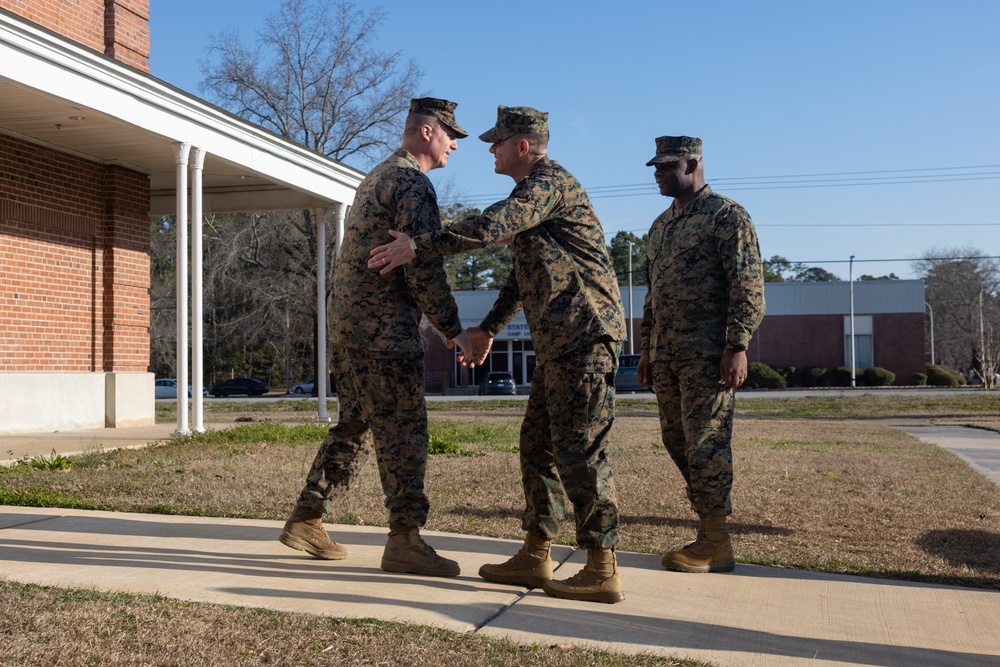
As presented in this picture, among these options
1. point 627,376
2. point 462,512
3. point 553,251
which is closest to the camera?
point 553,251

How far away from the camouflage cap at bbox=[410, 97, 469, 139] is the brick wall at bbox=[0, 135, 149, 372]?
9117 mm

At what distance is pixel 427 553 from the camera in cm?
457

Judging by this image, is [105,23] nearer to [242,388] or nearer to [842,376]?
[242,388]

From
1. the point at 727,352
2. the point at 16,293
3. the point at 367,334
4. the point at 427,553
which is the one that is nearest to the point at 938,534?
the point at 727,352

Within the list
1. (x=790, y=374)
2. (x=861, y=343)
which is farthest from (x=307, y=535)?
(x=861, y=343)

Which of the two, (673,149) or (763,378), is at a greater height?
(673,149)

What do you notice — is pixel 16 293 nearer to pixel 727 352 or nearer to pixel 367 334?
pixel 367 334

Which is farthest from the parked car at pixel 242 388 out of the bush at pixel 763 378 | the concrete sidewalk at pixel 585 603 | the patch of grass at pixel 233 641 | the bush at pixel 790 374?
the patch of grass at pixel 233 641

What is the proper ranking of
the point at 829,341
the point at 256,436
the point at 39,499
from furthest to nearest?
the point at 829,341, the point at 256,436, the point at 39,499

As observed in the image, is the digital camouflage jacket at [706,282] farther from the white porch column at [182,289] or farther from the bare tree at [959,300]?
the bare tree at [959,300]

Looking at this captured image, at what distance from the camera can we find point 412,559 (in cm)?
454

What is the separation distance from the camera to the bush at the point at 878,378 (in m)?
48.9

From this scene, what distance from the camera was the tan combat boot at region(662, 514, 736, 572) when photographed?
4836mm

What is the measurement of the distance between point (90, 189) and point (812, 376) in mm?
42904
